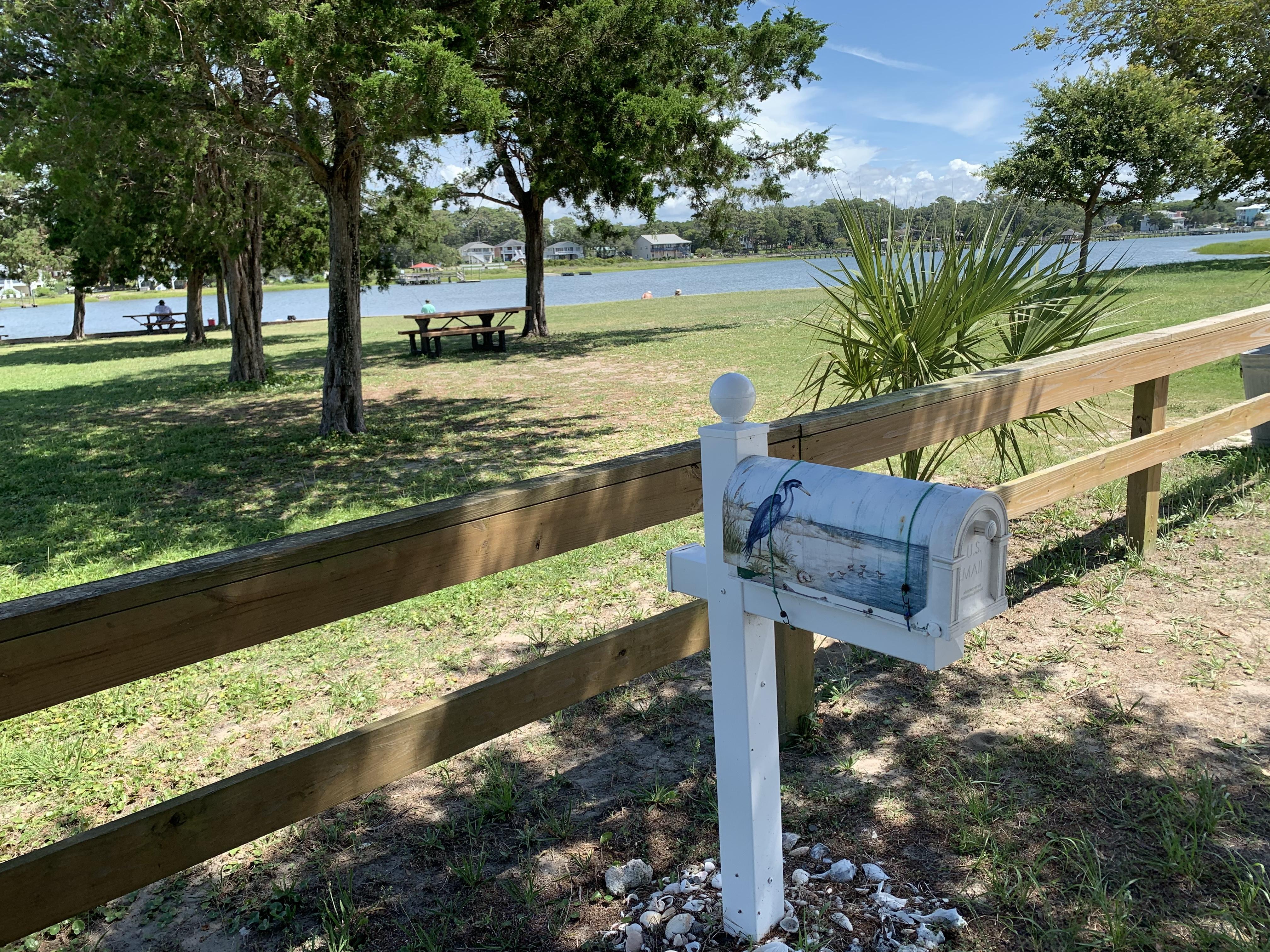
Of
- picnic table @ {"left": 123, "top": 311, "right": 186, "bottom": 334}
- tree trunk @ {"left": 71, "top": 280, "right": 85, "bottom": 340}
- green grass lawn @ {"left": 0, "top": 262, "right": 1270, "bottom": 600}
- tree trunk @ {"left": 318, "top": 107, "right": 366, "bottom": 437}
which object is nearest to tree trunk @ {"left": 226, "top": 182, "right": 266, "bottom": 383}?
green grass lawn @ {"left": 0, "top": 262, "right": 1270, "bottom": 600}

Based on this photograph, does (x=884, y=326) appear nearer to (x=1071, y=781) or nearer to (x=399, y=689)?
(x=1071, y=781)

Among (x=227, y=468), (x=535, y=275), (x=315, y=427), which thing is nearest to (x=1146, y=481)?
(x=227, y=468)

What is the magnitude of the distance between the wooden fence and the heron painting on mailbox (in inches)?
24.1

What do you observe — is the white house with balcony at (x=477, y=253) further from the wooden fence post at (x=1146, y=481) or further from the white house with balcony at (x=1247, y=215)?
the wooden fence post at (x=1146, y=481)

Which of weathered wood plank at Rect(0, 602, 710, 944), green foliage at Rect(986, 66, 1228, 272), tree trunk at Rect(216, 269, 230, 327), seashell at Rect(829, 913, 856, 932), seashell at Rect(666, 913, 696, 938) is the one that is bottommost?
seashell at Rect(666, 913, 696, 938)

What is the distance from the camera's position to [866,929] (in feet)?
7.35

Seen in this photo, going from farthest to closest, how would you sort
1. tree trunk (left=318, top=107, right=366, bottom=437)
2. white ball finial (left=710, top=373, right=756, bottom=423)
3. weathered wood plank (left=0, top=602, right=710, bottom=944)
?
tree trunk (left=318, top=107, right=366, bottom=437)
white ball finial (left=710, top=373, right=756, bottom=423)
weathered wood plank (left=0, top=602, right=710, bottom=944)

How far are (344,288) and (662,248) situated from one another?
3399 inches

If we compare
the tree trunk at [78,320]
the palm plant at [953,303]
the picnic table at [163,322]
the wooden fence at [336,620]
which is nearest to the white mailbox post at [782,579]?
the wooden fence at [336,620]

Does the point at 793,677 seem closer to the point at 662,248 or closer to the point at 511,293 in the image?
the point at 511,293

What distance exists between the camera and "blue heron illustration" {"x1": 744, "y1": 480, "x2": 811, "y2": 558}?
1.71 metres

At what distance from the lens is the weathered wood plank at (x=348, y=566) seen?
151 cm

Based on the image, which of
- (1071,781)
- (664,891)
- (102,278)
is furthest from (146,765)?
(102,278)

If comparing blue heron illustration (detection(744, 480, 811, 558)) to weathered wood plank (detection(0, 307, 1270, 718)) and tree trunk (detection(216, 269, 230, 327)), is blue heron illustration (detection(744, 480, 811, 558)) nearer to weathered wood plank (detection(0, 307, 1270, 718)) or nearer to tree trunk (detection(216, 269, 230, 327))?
weathered wood plank (detection(0, 307, 1270, 718))
